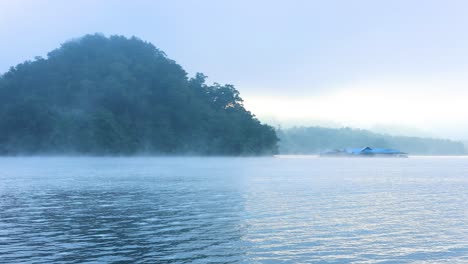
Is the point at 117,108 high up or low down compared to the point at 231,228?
up

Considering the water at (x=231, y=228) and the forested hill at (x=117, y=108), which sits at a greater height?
the forested hill at (x=117, y=108)

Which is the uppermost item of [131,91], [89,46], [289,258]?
[89,46]

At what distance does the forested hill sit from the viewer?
136 m

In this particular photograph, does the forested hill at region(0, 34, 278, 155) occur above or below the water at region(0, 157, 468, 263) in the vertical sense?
above

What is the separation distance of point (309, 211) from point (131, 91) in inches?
5411

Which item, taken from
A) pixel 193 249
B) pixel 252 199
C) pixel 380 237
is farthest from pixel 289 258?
pixel 252 199

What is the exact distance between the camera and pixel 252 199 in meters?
32.6

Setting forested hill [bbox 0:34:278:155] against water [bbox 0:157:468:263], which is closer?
water [bbox 0:157:468:263]

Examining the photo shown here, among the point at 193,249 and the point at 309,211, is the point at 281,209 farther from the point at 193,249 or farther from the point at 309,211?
the point at 193,249

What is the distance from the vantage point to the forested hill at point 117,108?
13612cm

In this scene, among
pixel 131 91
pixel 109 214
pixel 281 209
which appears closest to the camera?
pixel 109 214

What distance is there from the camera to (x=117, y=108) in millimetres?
152875

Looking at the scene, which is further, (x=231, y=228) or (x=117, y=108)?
(x=117, y=108)

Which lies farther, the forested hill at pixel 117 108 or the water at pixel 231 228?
the forested hill at pixel 117 108
